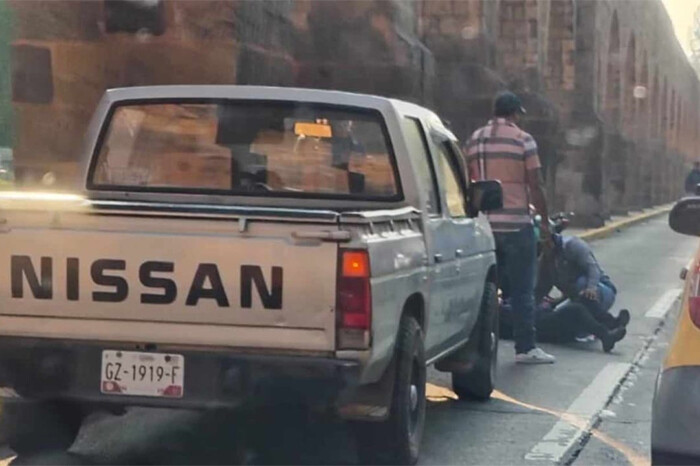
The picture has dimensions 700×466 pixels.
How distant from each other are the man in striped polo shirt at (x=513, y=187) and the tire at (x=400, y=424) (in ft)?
10.9

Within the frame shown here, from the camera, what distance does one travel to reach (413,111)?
288 inches

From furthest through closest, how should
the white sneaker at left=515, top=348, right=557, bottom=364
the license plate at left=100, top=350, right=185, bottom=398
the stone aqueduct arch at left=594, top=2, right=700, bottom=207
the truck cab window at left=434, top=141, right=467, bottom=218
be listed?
the stone aqueduct arch at left=594, top=2, right=700, bottom=207 → the white sneaker at left=515, top=348, right=557, bottom=364 → the truck cab window at left=434, top=141, right=467, bottom=218 → the license plate at left=100, top=350, right=185, bottom=398

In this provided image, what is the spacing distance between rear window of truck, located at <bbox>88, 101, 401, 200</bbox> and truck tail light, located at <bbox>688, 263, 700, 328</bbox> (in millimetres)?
2307

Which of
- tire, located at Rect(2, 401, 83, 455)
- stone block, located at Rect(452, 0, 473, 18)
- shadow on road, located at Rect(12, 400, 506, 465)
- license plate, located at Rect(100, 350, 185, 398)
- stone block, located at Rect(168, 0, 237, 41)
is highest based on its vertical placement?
stone block, located at Rect(452, 0, 473, 18)

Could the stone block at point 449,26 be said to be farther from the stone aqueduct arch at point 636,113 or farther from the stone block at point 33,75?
the stone block at point 33,75

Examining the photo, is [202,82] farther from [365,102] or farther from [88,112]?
[365,102]

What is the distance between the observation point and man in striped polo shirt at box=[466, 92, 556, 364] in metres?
9.49

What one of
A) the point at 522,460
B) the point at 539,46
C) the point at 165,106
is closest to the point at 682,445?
the point at 522,460

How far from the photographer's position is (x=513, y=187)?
9484 mm

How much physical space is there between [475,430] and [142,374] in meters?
2.40

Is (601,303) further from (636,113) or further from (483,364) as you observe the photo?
(636,113)

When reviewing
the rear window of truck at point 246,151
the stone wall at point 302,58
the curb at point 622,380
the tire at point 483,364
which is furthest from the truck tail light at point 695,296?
the stone wall at point 302,58

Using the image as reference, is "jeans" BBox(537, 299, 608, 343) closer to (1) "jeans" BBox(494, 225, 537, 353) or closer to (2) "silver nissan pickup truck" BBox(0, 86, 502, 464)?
(1) "jeans" BBox(494, 225, 537, 353)

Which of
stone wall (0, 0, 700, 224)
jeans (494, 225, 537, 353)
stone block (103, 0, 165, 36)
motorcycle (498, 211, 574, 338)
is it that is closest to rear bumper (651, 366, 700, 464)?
jeans (494, 225, 537, 353)
